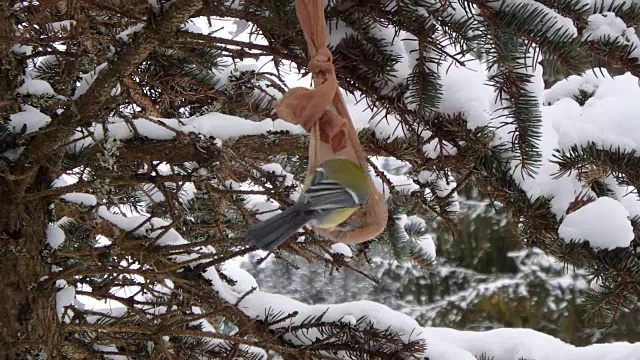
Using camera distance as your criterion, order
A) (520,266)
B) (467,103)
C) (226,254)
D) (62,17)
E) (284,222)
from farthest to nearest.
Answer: (520,266), (62,17), (226,254), (467,103), (284,222)

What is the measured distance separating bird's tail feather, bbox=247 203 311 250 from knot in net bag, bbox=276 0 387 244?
0.48ft

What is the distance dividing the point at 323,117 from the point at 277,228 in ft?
0.82

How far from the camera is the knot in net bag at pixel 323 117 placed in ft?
3.00

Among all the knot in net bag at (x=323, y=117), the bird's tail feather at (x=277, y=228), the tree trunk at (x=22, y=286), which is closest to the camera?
the bird's tail feather at (x=277, y=228)

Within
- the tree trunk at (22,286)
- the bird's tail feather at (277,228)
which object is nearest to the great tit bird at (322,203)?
the bird's tail feather at (277,228)

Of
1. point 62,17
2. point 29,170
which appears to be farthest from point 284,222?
point 62,17

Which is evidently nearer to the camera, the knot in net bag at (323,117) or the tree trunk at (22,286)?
the knot in net bag at (323,117)

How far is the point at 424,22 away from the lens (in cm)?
100

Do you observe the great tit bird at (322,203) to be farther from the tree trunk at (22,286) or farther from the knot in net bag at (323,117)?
the tree trunk at (22,286)

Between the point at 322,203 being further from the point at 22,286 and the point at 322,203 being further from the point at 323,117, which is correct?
the point at 22,286

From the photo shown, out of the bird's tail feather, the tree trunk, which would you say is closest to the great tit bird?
the bird's tail feather

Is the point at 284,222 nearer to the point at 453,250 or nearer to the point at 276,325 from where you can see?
the point at 276,325

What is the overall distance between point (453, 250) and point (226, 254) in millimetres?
4675

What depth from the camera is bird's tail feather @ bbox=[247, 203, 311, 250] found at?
74cm
